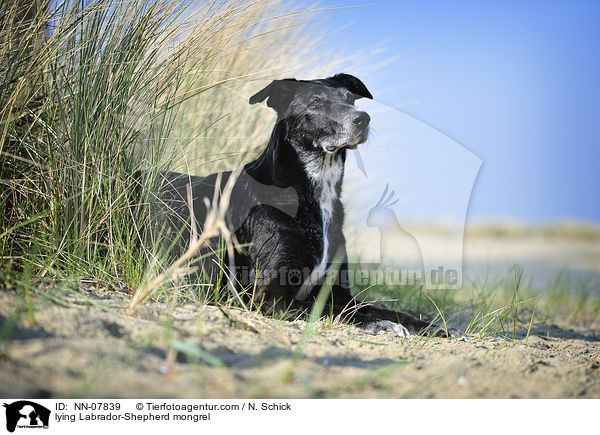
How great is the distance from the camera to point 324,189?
9.77ft

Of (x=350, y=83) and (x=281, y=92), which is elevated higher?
(x=350, y=83)

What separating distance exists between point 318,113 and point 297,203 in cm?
61

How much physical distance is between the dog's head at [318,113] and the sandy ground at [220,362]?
1.33 metres

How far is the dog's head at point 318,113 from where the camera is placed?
2881mm

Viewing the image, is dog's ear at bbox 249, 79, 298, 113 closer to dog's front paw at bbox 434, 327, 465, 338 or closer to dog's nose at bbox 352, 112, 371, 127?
dog's nose at bbox 352, 112, 371, 127

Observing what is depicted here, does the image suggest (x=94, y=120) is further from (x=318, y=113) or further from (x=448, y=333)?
(x=448, y=333)

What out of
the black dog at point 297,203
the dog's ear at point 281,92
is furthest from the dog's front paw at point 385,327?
the dog's ear at point 281,92

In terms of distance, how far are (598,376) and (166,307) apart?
69.0 inches

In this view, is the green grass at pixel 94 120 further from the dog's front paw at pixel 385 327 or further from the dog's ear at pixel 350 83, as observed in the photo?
the dog's front paw at pixel 385 327

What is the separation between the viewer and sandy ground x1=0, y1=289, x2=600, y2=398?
1.27 m
